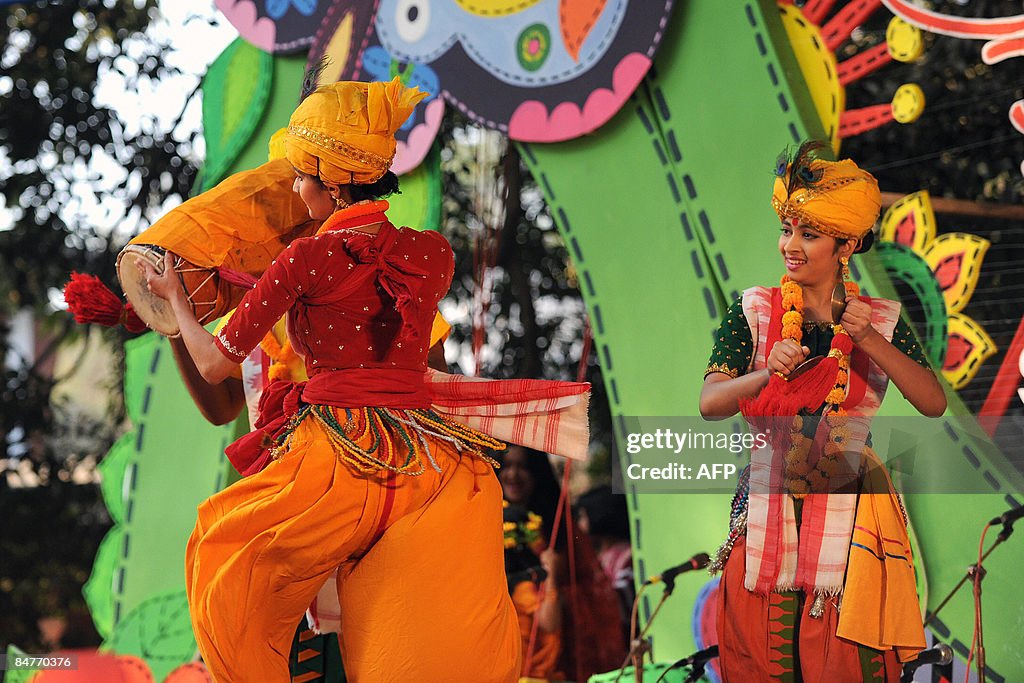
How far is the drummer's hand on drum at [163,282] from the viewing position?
2744mm

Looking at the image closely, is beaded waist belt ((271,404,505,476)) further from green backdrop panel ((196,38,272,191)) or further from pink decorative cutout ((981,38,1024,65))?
green backdrop panel ((196,38,272,191))

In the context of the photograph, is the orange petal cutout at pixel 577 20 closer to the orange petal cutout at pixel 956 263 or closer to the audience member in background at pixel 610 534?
the orange petal cutout at pixel 956 263

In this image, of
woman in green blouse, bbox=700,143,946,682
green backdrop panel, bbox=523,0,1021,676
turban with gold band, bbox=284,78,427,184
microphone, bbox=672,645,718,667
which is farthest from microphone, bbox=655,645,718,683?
turban with gold band, bbox=284,78,427,184

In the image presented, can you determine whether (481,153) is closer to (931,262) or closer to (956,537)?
(931,262)

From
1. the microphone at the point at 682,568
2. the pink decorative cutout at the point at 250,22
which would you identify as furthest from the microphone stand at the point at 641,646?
the pink decorative cutout at the point at 250,22

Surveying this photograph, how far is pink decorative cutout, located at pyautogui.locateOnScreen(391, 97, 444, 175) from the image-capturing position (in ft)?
13.6

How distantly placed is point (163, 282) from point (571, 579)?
6.65ft

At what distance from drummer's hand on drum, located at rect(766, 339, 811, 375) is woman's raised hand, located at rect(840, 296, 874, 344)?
0.11 meters

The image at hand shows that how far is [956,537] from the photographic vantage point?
3299 mm

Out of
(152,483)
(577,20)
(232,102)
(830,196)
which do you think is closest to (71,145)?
(232,102)

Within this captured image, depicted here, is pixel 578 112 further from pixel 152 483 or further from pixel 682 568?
pixel 152 483

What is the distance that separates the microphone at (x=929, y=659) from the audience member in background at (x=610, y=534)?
1260mm

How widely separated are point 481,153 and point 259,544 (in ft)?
7.20

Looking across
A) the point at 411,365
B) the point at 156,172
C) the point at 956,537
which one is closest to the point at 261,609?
the point at 411,365
